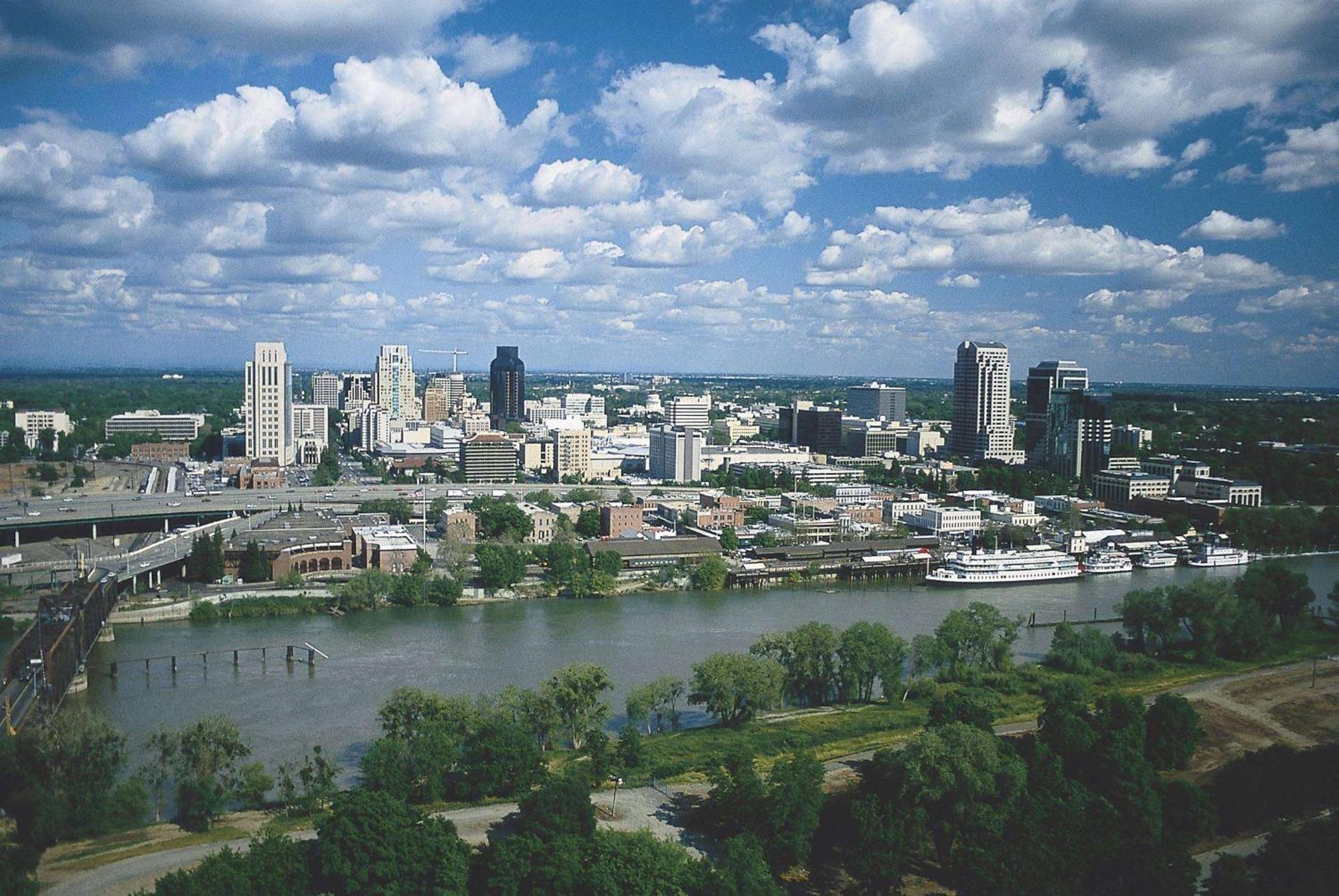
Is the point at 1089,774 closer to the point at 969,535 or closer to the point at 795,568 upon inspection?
the point at 795,568

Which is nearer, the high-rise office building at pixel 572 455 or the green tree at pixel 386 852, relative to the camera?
the green tree at pixel 386 852

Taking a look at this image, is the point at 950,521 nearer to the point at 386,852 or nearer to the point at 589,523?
the point at 589,523

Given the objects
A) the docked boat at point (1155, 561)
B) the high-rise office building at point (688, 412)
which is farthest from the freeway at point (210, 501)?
the high-rise office building at point (688, 412)

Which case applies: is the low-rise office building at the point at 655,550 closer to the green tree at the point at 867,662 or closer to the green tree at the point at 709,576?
the green tree at the point at 709,576

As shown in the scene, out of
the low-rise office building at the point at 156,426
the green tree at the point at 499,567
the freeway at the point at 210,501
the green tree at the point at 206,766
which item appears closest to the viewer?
the green tree at the point at 206,766

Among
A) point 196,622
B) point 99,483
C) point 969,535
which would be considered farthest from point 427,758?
point 99,483

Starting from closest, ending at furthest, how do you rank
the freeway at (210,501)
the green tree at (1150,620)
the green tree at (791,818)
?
1. the green tree at (791,818)
2. the green tree at (1150,620)
3. the freeway at (210,501)
